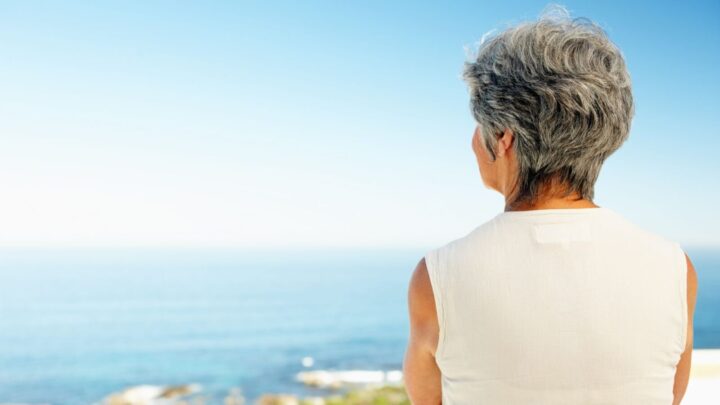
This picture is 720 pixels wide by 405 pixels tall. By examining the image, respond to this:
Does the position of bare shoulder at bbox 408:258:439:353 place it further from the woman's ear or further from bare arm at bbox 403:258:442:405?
the woman's ear

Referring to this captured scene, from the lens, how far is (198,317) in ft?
136

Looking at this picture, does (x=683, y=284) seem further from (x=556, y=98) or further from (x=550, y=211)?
(x=556, y=98)

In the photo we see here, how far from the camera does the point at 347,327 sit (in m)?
37.1

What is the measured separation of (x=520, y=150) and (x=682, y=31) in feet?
79.4

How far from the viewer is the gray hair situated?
95 cm

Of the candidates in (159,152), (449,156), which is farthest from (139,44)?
(449,156)

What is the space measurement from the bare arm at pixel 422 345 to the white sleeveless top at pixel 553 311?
0.02 m

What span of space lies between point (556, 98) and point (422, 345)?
1.25 feet

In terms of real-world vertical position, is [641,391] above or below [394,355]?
above

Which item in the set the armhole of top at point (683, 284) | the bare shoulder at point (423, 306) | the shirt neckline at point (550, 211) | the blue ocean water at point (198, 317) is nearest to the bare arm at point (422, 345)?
the bare shoulder at point (423, 306)

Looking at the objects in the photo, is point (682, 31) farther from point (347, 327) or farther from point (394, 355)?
point (347, 327)

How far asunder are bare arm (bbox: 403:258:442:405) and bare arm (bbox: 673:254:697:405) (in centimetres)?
36

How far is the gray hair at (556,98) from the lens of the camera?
947 mm

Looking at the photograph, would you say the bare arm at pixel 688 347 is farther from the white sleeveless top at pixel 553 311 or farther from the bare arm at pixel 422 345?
the bare arm at pixel 422 345
